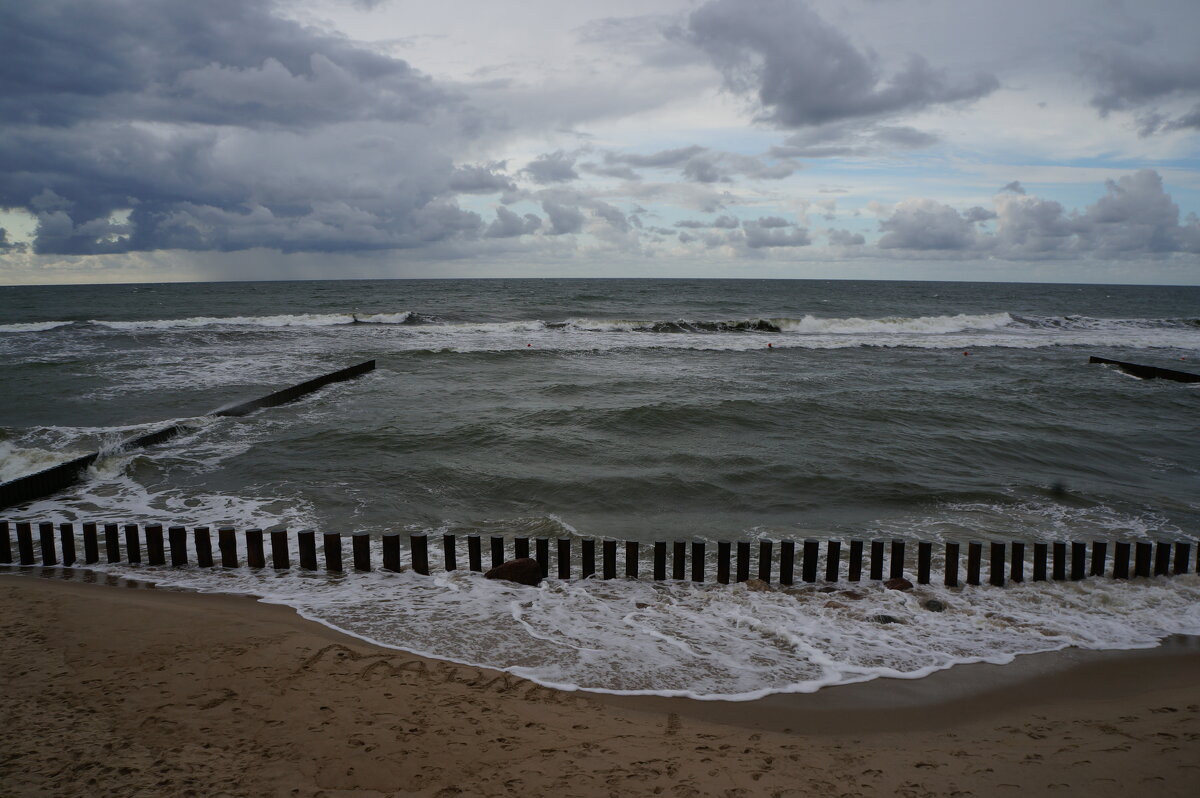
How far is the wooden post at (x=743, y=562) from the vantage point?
745 cm

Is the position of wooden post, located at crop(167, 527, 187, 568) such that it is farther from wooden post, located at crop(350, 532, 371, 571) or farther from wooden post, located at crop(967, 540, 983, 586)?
wooden post, located at crop(967, 540, 983, 586)

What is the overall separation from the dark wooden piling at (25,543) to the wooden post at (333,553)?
3.31 meters

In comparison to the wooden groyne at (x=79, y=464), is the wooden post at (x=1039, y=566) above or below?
below

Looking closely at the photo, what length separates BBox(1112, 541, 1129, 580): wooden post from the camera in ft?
25.2

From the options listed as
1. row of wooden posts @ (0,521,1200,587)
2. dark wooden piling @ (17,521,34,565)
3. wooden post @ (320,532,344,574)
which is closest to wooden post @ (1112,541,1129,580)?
row of wooden posts @ (0,521,1200,587)

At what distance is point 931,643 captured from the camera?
634 centimetres

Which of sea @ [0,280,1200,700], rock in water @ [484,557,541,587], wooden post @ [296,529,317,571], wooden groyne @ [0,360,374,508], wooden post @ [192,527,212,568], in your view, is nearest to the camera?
sea @ [0,280,1200,700]

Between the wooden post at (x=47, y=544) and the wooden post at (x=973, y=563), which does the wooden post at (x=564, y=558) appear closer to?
the wooden post at (x=973, y=563)

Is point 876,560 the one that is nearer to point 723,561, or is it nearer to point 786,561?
point 786,561

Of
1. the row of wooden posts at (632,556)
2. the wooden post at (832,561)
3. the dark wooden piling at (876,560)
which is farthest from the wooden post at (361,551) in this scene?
the dark wooden piling at (876,560)

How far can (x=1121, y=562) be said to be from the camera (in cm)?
774

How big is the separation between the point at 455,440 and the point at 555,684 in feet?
32.2

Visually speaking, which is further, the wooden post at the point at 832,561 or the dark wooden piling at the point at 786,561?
the wooden post at the point at 832,561

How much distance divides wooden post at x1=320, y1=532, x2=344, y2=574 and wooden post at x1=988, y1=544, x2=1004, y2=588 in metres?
6.81
